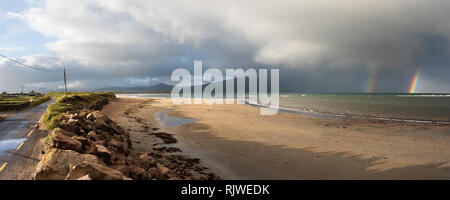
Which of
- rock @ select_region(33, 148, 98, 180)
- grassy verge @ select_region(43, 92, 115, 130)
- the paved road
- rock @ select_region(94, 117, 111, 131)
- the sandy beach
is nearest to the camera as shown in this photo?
rock @ select_region(33, 148, 98, 180)

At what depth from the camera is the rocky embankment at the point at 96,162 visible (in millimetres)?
5660

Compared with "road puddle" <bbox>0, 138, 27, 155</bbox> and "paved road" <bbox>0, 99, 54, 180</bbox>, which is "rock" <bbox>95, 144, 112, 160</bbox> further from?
"road puddle" <bbox>0, 138, 27, 155</bbox>

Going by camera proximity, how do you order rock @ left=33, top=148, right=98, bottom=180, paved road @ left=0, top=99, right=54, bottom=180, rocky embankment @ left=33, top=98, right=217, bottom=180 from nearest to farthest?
rocky embankment @ left=33, top=98, right=217, bottom=180 → rock @ left=33, top=148, right=98, bottom=180 → paved road @ left=0, top=99, right=54, bottom=180

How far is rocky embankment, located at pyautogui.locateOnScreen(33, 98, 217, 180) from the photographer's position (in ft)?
18.6

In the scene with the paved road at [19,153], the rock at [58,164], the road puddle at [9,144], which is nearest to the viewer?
the rock at [58,164]

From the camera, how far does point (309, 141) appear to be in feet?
54.9

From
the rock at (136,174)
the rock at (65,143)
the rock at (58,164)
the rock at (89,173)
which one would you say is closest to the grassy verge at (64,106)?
the rock at (65,143)

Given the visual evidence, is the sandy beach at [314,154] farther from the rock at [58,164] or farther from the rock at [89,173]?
the rock at [58,164]

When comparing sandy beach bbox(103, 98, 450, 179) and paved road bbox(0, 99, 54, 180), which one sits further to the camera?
sandy beach bbox(103, 98, 450, 179)

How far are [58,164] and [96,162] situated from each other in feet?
3.18

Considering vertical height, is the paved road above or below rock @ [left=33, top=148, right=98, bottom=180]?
below

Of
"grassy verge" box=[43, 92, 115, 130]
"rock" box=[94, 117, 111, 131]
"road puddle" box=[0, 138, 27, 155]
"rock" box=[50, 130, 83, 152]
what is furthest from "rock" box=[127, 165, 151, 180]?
"grassy verge" box=[43, 92, 115, 130]
